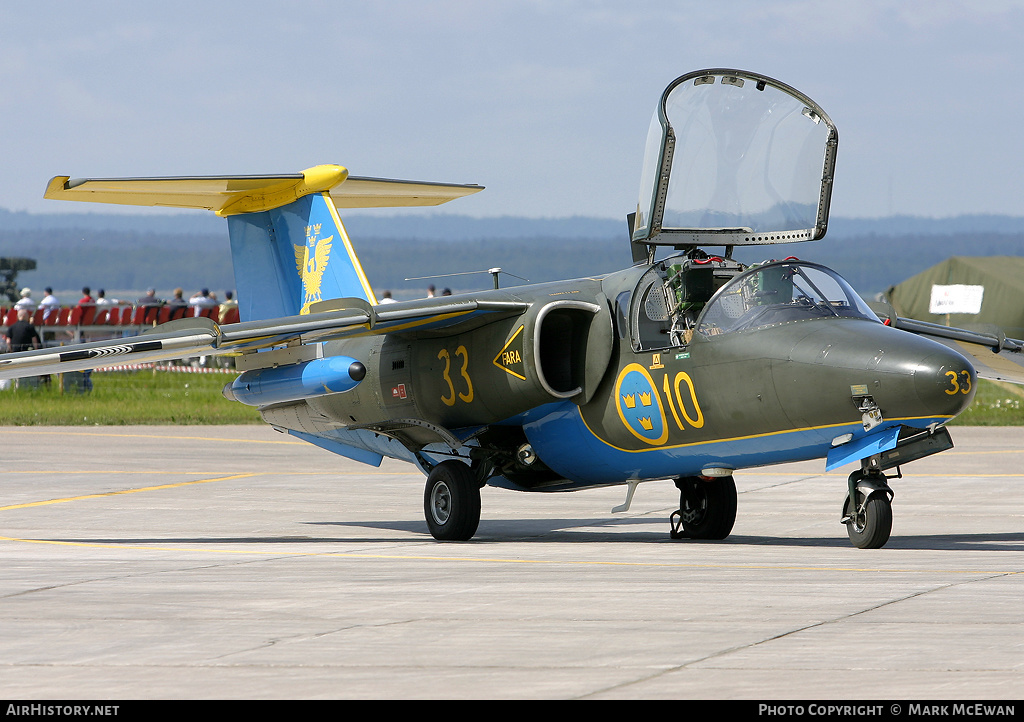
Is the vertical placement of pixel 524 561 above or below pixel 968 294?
below

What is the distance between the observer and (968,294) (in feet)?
123

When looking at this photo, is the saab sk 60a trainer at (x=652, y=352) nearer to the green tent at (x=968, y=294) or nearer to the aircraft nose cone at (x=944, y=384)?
the aircraft nose cone at (x=944, y=384)

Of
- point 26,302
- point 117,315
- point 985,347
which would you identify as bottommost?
point 117,315

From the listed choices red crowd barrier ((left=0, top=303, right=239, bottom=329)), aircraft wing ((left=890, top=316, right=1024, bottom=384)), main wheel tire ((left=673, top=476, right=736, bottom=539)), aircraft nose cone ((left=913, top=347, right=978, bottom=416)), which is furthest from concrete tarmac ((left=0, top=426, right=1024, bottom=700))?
red crowd barrier ((left=0, top=303, right=239, bottom=329))

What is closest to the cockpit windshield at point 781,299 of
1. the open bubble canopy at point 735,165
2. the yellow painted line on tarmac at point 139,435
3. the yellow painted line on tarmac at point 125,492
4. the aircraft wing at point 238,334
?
the open bubble canopy at point 735,165

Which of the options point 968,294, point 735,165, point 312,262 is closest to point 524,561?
point 735,165

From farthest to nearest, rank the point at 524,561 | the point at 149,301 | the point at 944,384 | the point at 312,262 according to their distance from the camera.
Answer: the point at 149,301 < the point at 312,262 < the point at 524,561 < the point at 944,384

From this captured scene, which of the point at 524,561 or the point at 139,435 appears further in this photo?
the point at 139,435

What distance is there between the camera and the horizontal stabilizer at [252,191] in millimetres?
14047

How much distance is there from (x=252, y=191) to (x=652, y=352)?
5897 mm

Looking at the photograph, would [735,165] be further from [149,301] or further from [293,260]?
[149,301]

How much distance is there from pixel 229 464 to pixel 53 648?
1639cm

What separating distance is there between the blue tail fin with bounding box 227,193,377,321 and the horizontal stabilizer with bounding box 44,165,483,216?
0.16 meters

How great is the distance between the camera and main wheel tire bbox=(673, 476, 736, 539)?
539 inches
